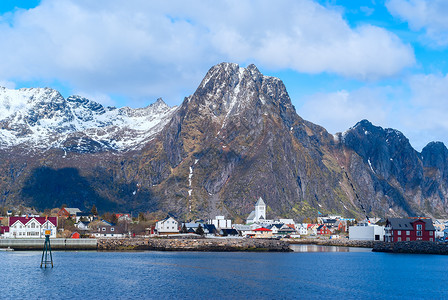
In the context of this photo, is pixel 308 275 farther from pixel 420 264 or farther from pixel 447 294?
pixel 420 264

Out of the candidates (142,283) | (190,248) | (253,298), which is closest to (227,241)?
(190,248)

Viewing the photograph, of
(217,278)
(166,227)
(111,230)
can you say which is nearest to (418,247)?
(217,278)

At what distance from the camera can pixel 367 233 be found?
17000 cm

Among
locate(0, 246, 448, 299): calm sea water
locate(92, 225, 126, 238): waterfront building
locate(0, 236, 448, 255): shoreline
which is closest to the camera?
locate(0, 246, 448, 299): calm sea water

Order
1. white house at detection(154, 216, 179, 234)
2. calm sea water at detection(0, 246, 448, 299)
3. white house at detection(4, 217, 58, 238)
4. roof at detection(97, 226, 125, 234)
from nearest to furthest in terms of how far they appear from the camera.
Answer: calm sea water at detection(0, 246, 448, 299)
white house at detection(4, 217, 58, 238)
roof at detection(97, 226, 125, 234)
white house at detection(154, 216, 179, 234)

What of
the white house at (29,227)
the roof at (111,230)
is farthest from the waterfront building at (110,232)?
the white house at (29,227)

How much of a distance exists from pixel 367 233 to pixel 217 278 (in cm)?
10425

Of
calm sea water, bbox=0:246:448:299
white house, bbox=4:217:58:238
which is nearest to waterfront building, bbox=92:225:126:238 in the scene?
white house, bbox=4:217:58:238

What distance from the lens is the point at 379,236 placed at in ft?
546

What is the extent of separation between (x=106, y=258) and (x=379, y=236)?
92.1m

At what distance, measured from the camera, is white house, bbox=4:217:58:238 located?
13938 centimetres

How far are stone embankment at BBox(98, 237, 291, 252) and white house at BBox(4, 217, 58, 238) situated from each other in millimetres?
17829

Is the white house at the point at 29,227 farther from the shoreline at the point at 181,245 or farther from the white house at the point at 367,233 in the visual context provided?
the white house at the point at 367,233

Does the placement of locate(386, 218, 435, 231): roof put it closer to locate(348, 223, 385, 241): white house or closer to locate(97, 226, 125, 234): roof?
locate(348, 223, 385, 241): white house
